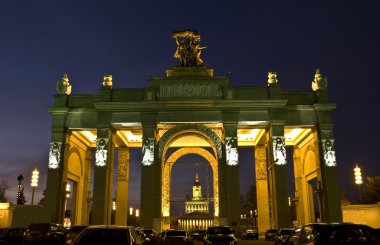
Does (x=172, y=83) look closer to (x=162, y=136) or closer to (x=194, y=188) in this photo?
(x=162, y=136)

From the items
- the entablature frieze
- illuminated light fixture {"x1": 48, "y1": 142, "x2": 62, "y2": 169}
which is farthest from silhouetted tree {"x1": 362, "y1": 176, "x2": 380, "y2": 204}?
illuminated light fixture {"x1": 48, "y1": 142, "x2": 62, "y2": 169}

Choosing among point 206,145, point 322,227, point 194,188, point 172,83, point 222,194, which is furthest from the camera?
point 194,188

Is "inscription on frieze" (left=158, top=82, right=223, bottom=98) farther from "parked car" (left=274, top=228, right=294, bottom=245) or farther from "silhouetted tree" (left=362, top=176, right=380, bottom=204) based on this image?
"silhouetted tree" (left=362, top=176, right=380, bottom=204)

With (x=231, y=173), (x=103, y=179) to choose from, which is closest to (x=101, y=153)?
(x=103, y=179)

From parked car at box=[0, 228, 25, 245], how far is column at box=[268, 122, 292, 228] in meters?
23.7

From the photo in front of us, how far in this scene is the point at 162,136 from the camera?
40.6m

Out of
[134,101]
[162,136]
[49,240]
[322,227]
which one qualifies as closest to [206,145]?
[162,136]

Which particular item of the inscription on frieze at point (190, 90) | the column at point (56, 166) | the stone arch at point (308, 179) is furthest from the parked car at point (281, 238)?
the column at point (56, 166)

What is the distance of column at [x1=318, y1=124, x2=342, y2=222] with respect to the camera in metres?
37.5

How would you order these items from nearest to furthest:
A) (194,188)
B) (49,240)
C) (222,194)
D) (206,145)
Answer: (49,240) → (222,194) → (206,145) → (194,188)

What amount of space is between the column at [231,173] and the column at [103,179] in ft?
37.8

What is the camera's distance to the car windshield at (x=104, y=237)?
1002 centimetres

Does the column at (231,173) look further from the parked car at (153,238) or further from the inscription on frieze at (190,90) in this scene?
the parked car at (153,238)

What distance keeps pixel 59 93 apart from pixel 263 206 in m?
26.1
